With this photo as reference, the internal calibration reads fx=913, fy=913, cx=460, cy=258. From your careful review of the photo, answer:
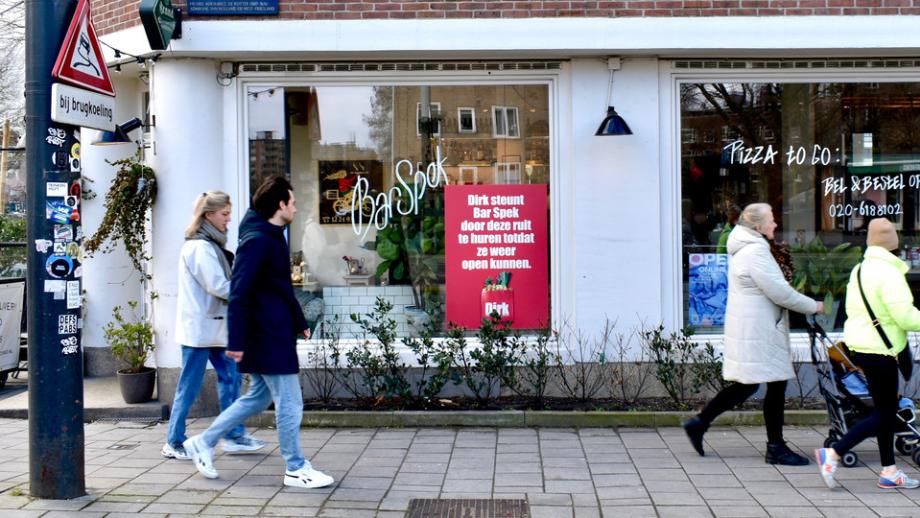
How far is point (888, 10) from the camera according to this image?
26.3ft

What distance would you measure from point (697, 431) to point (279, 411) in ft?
9.75

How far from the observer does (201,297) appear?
652cm

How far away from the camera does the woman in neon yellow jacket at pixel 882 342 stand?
18.7 feet

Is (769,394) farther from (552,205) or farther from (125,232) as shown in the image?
(125,232)

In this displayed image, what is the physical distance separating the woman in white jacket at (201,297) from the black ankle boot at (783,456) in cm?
391

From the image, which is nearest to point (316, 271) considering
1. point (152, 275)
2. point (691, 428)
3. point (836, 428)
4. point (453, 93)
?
point (152, 275)

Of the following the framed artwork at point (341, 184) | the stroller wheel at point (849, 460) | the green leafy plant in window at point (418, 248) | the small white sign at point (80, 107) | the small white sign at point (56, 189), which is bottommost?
the stroller wheel at point (849, 460)

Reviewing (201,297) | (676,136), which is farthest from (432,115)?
(201,297)

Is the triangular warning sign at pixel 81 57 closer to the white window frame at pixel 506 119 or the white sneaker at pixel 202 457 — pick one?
the white sneaker at pixel 202 457

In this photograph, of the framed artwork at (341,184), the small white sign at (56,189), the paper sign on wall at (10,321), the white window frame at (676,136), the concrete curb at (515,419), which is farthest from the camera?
the paper sign on wall at (10,321)

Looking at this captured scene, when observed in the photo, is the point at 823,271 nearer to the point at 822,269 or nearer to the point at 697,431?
the point at 822,269

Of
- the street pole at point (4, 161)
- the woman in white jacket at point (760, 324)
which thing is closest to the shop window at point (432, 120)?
the woman in white jacket at point (760, 324)

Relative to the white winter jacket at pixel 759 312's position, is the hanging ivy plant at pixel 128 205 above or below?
above

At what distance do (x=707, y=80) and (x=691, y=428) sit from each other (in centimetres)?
345
